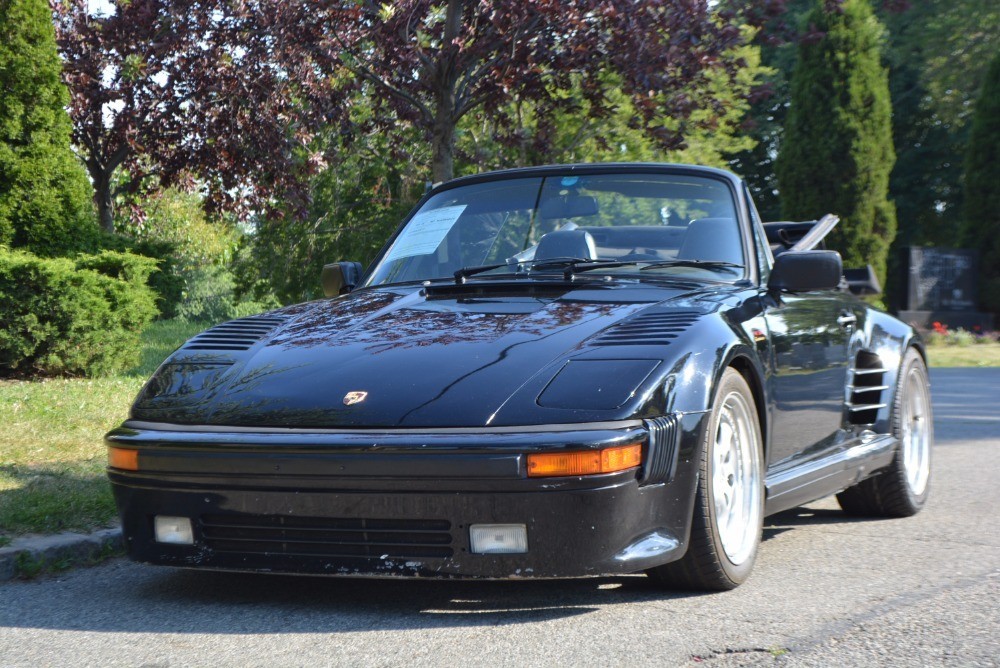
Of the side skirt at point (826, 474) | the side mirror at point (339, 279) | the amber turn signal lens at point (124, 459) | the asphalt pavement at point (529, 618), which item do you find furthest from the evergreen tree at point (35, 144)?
the side skirt at point (826, 474)

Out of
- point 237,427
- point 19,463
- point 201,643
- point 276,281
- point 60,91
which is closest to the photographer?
point 201,643

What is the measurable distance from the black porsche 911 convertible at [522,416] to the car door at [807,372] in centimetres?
2

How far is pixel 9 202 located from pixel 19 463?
482cm

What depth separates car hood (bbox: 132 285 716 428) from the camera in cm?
361

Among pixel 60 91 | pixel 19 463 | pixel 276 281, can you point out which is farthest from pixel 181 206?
pixel 19 463

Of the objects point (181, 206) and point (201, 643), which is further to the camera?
point (181, 206)

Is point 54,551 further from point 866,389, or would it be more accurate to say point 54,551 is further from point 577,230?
point 866,389

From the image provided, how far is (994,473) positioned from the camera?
23.4 feet

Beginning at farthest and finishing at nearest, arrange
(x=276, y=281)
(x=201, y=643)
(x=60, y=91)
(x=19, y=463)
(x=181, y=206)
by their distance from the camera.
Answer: (x=181, y=206)
(x=276, y=281)
(x=60, y=91)
(x=19, y=463)
(x=201, y=643)

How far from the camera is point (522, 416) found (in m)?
3.51

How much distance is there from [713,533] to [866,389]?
6.44 ft

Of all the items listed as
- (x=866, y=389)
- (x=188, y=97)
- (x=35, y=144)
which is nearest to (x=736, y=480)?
(x=866, y=389)

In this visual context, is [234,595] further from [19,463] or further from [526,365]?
[19,463]

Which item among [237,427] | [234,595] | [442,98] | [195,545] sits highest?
[442,98]
